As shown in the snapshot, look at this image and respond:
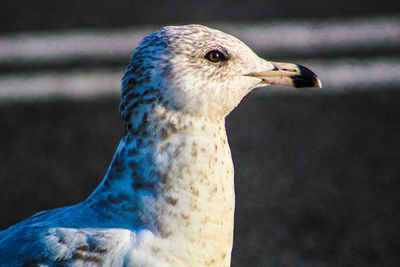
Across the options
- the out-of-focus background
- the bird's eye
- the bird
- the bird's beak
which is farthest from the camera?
the out-of-focus background

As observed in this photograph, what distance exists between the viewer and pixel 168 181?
1.92 m

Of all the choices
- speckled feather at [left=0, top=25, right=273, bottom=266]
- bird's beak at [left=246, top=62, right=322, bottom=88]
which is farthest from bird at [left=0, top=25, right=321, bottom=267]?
bird's beak at [left=246, top=62, right=322, bottom=88]

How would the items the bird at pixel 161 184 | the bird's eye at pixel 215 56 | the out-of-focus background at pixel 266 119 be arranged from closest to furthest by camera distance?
1. the bird at pixel 161 184
2. the bird's eye at pixel 215 56
3. the out-of-focus background at pixel 266 119

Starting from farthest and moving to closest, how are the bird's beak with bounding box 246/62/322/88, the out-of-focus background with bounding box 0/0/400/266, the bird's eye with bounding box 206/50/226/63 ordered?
the out-of-focus background with bounding box 0/0/400/266 → the bird's beak with bounding box 246/62/322/88 → the bird's eye with bounding box 206/50/226/63

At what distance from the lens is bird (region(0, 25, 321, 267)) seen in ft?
6.10

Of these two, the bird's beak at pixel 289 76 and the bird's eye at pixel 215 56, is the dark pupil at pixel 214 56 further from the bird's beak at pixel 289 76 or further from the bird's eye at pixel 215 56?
the bird's beak at pixel 289 76

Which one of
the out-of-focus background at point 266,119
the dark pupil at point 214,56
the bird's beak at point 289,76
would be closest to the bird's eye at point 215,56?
the dark pupil at point 214,56

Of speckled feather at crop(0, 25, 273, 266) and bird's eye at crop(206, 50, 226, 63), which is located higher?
bird's eye at crop(206, 50, 226, 63)

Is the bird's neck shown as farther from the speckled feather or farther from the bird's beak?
the bird's beak

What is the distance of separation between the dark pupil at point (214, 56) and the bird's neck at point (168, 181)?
0.22m

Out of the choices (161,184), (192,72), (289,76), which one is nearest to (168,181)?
(161,184)

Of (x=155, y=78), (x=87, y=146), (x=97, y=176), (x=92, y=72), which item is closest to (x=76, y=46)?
(x=92, y=72)

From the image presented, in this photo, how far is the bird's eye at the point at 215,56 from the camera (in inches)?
79.8

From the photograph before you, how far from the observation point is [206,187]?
1.95 meters
